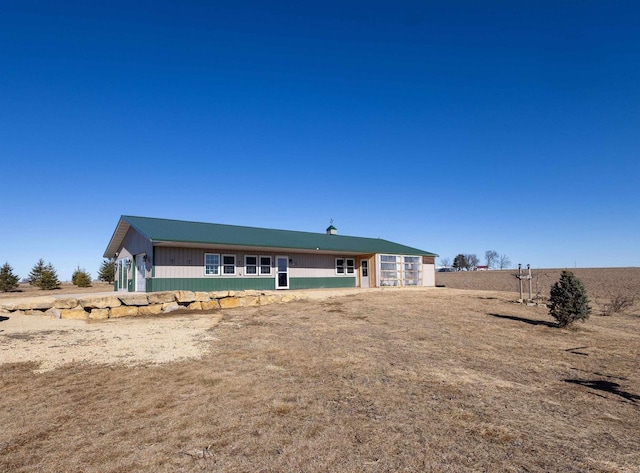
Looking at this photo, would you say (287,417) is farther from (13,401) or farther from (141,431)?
(13,401)

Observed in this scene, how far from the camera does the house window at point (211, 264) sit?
21.0 m

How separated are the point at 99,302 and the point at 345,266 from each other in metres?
17.8

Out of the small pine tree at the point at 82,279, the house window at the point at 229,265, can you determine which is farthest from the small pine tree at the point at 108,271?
Result: the house window at the point at 229,265

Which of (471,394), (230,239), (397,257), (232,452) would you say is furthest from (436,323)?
(397,257)

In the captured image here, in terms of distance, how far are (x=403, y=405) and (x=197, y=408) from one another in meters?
2.79

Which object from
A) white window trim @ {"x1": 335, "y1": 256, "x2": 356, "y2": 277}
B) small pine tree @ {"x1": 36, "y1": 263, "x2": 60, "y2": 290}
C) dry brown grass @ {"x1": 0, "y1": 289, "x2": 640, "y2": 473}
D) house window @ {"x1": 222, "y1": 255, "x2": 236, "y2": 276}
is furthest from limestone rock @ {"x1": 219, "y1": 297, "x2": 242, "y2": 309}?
small pine tree @ {"x1": 36, "y1": 263, "x2": 60, "y2": 290}

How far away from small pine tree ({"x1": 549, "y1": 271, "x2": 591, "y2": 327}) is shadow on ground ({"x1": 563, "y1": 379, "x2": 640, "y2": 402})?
20.0ft

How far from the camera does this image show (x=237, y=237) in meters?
22.6

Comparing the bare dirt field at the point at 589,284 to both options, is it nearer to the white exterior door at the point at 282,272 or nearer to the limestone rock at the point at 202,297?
the white exterior door at the point at 282,272

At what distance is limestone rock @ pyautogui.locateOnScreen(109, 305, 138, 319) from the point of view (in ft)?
44.7

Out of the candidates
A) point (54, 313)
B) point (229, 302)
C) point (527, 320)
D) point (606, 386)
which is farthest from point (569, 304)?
point (54, 313)

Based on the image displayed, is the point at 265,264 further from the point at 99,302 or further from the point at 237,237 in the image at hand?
the point at 99,302

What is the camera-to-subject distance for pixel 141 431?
430 cm

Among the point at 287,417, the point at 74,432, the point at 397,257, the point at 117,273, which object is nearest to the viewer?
the point at 74,432
